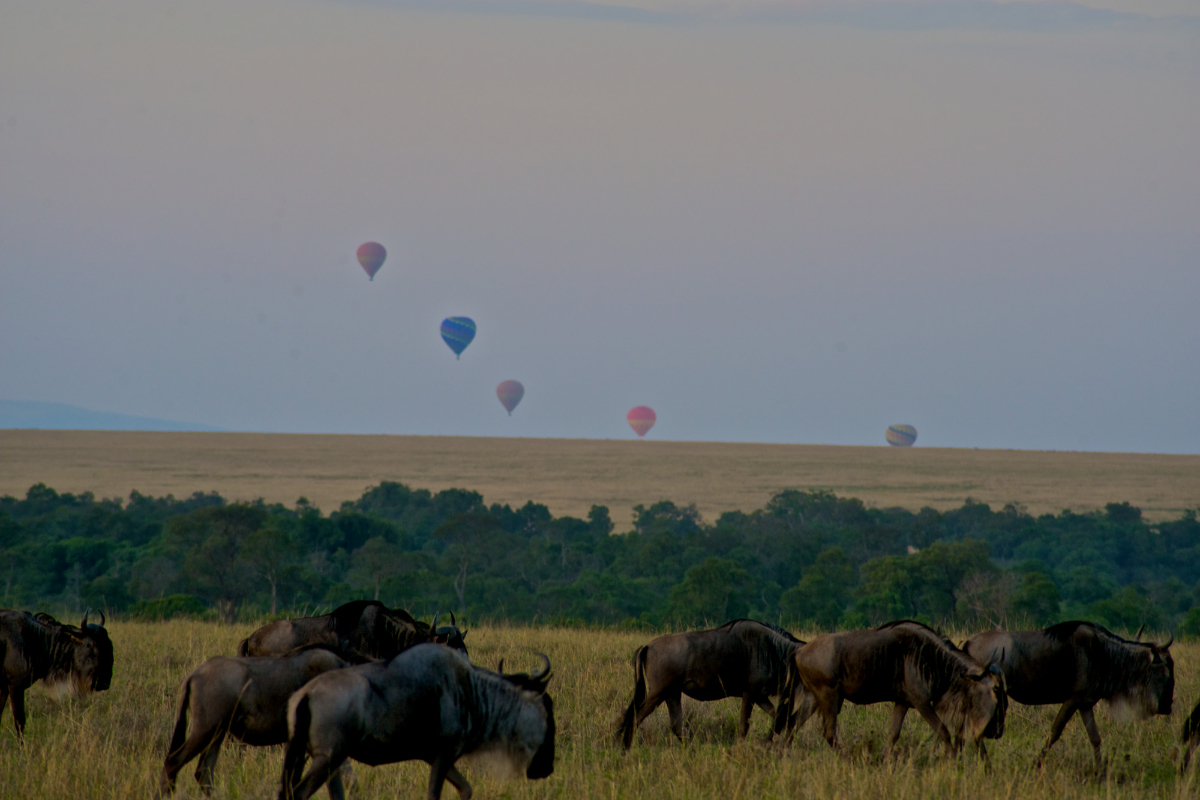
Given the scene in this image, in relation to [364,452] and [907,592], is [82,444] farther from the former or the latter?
[907,592]

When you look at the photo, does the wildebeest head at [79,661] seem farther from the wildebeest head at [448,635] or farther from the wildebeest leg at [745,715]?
the wildebeest leg at [745,715]

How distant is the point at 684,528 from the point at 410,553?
87.4ft

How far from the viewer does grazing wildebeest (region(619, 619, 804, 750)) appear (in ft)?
29.4

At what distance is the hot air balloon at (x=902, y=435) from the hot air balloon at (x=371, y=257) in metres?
112

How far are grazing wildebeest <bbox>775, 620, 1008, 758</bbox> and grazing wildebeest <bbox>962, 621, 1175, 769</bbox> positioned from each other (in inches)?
31.5

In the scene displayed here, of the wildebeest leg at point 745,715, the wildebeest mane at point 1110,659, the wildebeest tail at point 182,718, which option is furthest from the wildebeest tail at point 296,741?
the wildebeest mane at point 1110,659

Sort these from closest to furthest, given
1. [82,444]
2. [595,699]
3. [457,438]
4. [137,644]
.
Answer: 1. [595,699]
2. [137,644]
3. [82,444]
4. [457,438]

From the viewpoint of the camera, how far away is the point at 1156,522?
232 ft

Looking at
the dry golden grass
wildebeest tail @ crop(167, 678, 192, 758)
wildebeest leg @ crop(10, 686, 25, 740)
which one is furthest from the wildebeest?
the dry golden grass

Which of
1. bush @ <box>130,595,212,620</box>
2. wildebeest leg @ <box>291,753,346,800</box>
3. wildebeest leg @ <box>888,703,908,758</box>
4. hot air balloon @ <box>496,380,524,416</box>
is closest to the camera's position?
wildebeest leg @ <box>291,753,346,800</box>

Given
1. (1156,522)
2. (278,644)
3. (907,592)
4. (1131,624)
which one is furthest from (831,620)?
(1156,522)

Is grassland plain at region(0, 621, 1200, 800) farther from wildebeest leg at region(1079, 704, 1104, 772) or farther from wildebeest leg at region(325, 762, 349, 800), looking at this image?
wildebeest leg at region(325, 762, 349, 800)

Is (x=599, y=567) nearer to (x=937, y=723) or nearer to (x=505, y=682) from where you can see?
(x=937, y=723)

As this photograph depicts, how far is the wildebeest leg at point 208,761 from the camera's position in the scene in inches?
253
